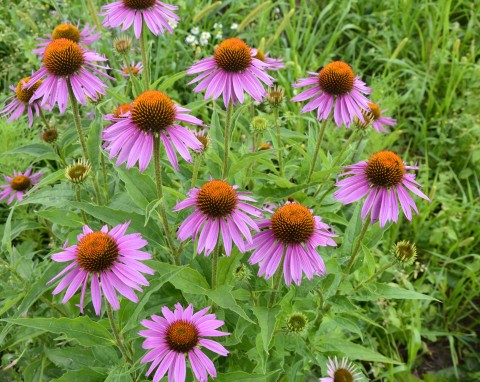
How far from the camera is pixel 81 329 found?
1354mm

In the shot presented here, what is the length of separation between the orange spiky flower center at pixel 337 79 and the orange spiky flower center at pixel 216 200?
64 centimetres

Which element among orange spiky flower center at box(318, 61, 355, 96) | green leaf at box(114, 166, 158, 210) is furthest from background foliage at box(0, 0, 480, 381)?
orange spiky flower center at box(318, 61, 355, 96)

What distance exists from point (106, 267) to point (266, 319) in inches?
18.5

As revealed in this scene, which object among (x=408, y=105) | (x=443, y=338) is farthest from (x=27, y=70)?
(x=443, y=338)

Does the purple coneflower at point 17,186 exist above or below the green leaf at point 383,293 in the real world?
above

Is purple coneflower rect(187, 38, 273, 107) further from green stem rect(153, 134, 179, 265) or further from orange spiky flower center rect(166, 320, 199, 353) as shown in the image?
orange spiky flower center rect(166, 320, 199, 353)

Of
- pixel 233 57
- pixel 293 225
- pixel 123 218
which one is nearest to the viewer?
pixel 293 225

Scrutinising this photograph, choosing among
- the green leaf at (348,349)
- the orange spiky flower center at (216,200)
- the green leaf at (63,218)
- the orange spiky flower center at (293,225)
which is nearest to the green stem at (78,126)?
the green leaf at (63,218)

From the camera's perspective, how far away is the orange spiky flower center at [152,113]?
1.24m

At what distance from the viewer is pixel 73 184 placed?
1607 mm

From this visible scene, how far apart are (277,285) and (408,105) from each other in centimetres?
264

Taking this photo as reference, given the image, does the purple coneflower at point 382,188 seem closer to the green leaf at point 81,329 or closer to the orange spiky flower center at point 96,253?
the orange spiky flower center at point 96,253

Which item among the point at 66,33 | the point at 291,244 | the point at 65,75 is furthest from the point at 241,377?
the point at 66,33

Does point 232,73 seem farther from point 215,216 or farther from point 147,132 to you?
point 215,216
